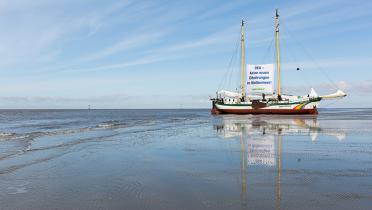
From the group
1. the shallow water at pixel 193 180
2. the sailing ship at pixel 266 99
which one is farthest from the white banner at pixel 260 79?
the shallow water at pixel 193 180

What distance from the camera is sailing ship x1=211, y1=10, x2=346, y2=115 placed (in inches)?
2601

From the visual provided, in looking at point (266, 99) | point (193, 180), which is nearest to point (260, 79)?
point (266, 99)

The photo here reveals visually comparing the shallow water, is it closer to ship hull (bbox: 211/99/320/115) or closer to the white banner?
ship hull (bbox: 211/99/320/115)

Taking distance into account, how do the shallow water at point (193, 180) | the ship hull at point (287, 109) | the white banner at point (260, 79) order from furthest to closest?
the white banner at point (260, 79) → the ship hull at point (287, 109) → the shallow water at point (193, 180)

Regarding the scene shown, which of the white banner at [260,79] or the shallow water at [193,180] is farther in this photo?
the white banner at [260,79]

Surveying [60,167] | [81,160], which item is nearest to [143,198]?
[60,167]

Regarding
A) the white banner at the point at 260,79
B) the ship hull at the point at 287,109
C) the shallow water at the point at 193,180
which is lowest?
the shallow water at the point at 193,180

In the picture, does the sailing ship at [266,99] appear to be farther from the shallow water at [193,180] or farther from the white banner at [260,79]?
the shallow water at [193,180]

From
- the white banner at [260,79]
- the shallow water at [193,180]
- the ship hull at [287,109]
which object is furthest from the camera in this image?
the white banner at [260,79]

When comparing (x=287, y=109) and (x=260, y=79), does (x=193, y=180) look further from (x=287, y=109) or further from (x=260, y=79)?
(x=260, y=79)

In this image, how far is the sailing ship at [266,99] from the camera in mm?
66062

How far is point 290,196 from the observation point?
7.03m

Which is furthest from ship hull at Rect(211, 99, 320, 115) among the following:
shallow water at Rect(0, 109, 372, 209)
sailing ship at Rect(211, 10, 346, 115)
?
shallow water at Rect(0, 109, 372, 209)

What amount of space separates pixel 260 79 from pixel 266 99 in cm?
508
